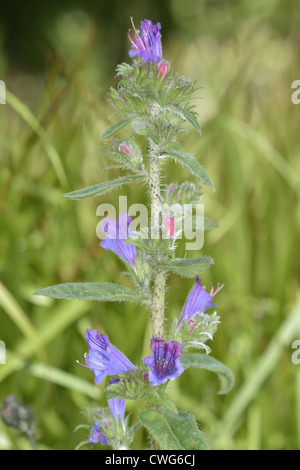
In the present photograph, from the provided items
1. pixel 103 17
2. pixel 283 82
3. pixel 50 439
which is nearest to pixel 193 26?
pixel 103 17

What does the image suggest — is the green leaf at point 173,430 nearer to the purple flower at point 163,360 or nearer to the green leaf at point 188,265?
the purple flower at point 163,360

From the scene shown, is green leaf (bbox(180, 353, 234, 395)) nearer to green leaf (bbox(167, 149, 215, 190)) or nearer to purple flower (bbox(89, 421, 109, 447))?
purple flower (bbox(89, 421, 109, 447))

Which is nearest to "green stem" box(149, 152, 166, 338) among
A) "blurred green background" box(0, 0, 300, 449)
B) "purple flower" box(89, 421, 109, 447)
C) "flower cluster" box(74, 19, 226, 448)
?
"flower cluster" box(74, 19, 226, 448)

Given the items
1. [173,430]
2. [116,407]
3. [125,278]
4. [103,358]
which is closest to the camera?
[173,430]

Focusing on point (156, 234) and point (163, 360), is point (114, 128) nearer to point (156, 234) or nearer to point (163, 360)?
point (156, 234)

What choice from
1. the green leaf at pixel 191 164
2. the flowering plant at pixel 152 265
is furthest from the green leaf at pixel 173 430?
the green leaf at pixel 191 164

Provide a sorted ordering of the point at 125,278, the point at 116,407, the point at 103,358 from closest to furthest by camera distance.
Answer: the point at 103,358
the point at 116,407
the point at 125,278

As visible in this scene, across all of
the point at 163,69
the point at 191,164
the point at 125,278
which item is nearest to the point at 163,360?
the point at 191,164
